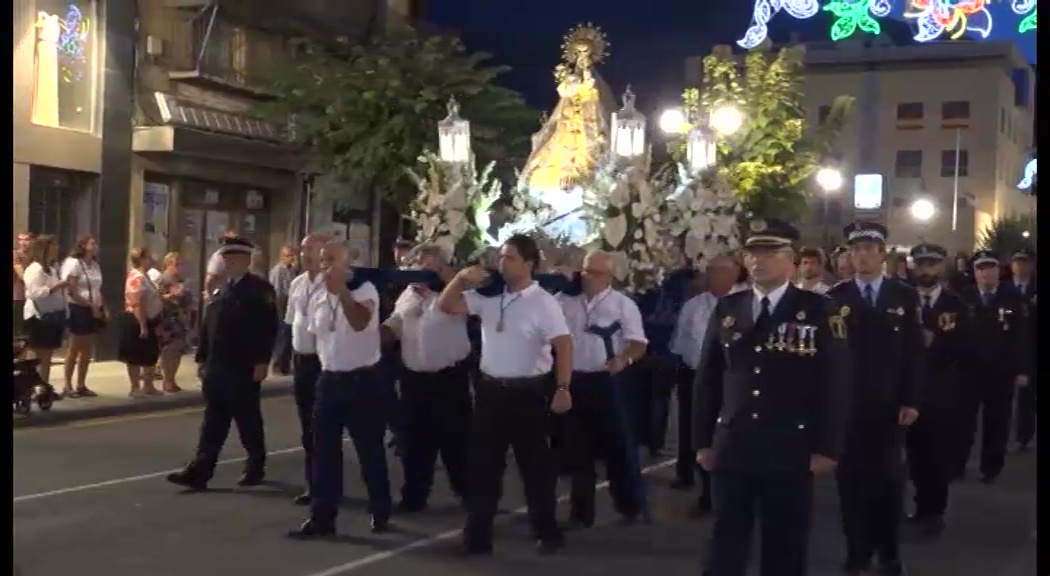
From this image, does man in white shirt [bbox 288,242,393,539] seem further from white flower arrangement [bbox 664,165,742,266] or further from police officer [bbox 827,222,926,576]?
white flower arrangement [bbox 664,165,742,266]

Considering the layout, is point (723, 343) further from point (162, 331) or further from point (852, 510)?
point (162, 331)

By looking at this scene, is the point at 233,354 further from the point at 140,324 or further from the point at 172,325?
the point at 172,325

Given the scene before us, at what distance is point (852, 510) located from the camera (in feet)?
24.2

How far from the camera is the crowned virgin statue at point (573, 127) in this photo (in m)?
19.4

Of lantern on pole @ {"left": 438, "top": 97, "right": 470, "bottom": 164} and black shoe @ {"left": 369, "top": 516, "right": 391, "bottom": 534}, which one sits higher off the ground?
lantern on pole @ {"left": 438, "top": 97, "right": 470, "bottom": 164}

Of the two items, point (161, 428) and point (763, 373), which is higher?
point (763, 373)

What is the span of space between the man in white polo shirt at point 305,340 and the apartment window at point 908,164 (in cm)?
4722

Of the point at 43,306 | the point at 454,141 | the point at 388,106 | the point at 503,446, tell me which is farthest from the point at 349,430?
the point at 388,106

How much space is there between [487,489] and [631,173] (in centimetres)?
658

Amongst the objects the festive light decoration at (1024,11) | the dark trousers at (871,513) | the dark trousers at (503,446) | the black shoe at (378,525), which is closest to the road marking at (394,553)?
the black shoe at (378,525)

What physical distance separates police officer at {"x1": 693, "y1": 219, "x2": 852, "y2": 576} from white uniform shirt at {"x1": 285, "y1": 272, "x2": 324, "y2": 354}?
10.4ft

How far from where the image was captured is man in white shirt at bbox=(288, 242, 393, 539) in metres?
7.96

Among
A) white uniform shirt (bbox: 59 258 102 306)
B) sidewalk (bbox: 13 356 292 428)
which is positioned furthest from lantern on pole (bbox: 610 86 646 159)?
white uniform shirt (bbox: 59 258 102 306)
